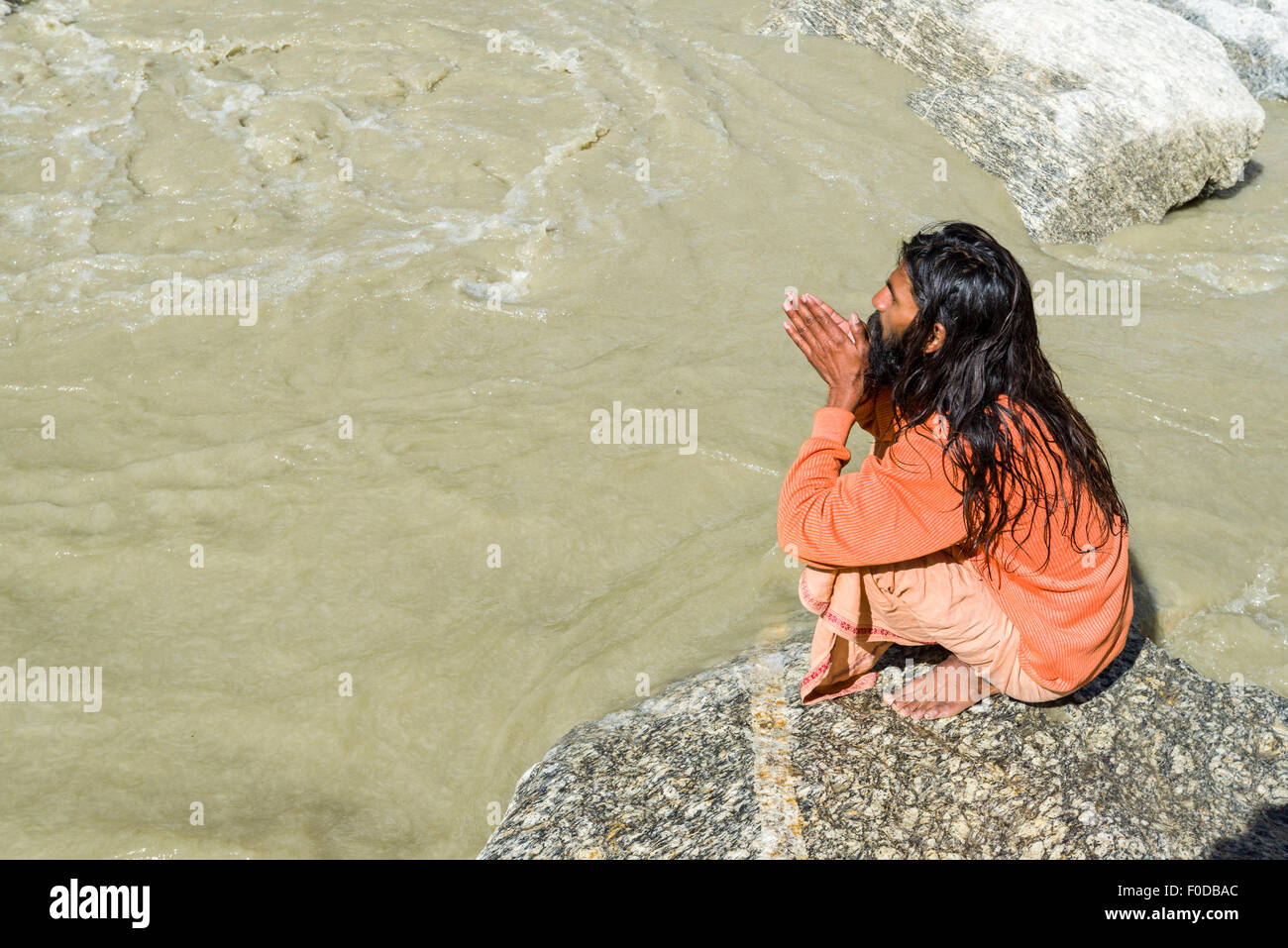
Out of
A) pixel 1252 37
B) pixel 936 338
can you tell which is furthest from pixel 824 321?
pixel 1252 37

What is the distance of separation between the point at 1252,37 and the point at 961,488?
26.9 feet

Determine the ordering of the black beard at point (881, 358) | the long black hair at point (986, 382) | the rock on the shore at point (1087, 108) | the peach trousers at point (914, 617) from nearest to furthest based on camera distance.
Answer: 1. the long black hair at point (986, 382)
2. the black beard at point (881, 358)
3. the peach trousers at point (914, 617)
4. the rock on the shore at point (1087, 108)

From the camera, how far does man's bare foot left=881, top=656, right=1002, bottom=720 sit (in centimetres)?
313

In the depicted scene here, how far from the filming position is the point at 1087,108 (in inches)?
258

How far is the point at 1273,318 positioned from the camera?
233 inches

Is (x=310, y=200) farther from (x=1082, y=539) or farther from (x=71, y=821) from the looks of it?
(x=1082, y=539)

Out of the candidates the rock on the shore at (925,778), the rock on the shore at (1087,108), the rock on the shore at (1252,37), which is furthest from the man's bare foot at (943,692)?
the rock on the shore at (1252,37)

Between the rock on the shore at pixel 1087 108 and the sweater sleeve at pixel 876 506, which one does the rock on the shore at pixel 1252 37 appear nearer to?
the rock on the shore at pixel 1087 108

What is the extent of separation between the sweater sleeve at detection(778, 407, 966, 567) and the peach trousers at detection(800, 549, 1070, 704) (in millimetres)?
198

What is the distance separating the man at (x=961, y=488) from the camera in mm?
2625

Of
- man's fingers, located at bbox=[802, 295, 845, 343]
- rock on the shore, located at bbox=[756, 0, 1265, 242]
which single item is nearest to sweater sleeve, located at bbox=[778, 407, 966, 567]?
man's fingers, located at bbox=[802, 295, 845, 343]

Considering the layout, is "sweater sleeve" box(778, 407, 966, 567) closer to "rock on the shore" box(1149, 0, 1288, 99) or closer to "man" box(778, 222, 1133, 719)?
"man" box(778, 222, 1133, 719)

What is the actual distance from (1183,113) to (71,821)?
712cm
